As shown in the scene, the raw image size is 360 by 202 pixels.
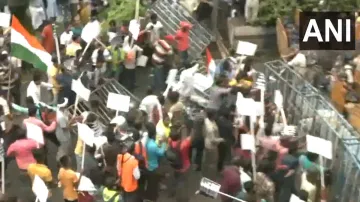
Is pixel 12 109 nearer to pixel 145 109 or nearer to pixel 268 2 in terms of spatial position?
pixel 145 109

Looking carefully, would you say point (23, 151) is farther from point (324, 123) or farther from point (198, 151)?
point (324, 123)

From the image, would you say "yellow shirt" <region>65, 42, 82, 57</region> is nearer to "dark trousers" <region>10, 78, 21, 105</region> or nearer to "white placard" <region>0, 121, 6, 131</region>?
"dark trousers" <region>10, 78, 21, 105</region>

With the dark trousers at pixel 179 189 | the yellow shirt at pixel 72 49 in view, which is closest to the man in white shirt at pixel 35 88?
the yellow shirt at pixel 72 49

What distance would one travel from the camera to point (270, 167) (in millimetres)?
9266

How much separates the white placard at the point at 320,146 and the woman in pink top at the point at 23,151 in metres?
3.89

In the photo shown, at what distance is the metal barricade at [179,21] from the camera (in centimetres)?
1562

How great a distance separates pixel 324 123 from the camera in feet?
36.0

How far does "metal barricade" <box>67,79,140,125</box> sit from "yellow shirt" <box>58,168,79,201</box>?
2176 mm

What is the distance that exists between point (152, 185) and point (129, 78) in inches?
158

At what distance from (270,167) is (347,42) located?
2.55m

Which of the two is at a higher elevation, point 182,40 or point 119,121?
point 182,40

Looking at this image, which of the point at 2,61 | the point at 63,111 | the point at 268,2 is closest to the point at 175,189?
the point at 63,111

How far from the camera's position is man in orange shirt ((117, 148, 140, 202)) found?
9.44m

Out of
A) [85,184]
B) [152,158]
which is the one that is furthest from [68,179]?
[152,158]
